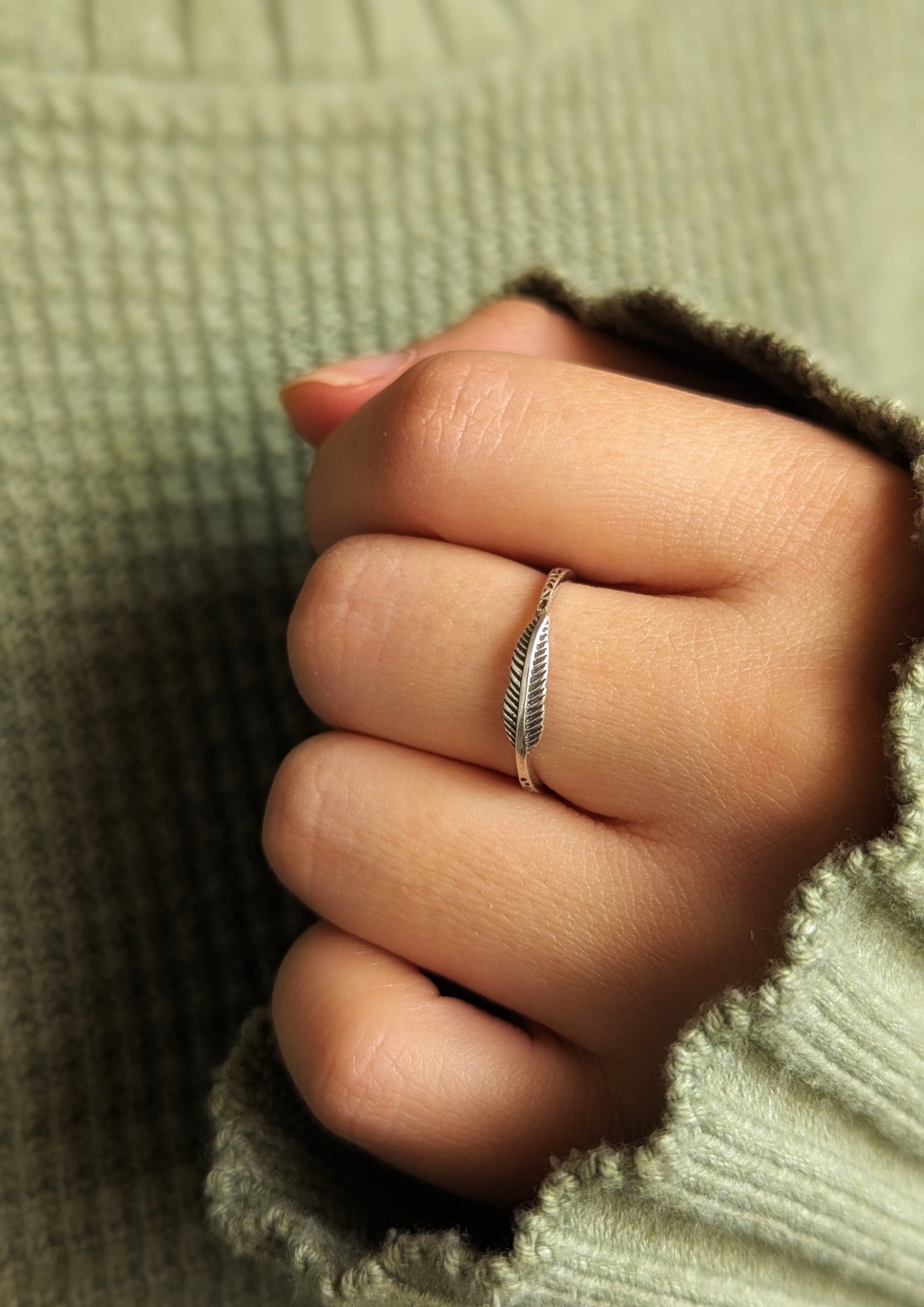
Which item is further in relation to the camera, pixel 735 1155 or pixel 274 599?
pixel 274 599

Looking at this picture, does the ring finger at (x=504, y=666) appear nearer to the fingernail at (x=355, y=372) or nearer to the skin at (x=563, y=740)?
the skin at (x=563, y=740)

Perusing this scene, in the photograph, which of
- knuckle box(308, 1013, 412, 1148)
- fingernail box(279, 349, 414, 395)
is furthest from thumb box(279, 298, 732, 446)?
knuckle box(308, 1013, 412, 1148)

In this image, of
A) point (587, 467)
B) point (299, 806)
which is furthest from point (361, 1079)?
point (587, 467)

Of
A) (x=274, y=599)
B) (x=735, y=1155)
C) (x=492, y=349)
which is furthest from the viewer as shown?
(x=274, y=599)

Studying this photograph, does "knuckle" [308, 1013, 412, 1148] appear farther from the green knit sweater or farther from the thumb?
the thumb

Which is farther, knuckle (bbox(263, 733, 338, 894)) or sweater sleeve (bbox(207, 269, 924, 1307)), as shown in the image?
knuckle (bbox(263, 733, 338, 894))

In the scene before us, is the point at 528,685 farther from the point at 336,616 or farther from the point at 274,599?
the point at 274,599

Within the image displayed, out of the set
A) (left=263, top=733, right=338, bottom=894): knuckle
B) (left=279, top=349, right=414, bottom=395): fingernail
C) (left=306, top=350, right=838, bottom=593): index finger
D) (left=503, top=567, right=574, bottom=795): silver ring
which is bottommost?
(left=263, top=733, right=338, bottom=894): knuckle

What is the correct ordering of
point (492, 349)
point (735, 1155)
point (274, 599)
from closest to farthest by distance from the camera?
point (735, 1155) < point (492, 349) < point (274, 599)
